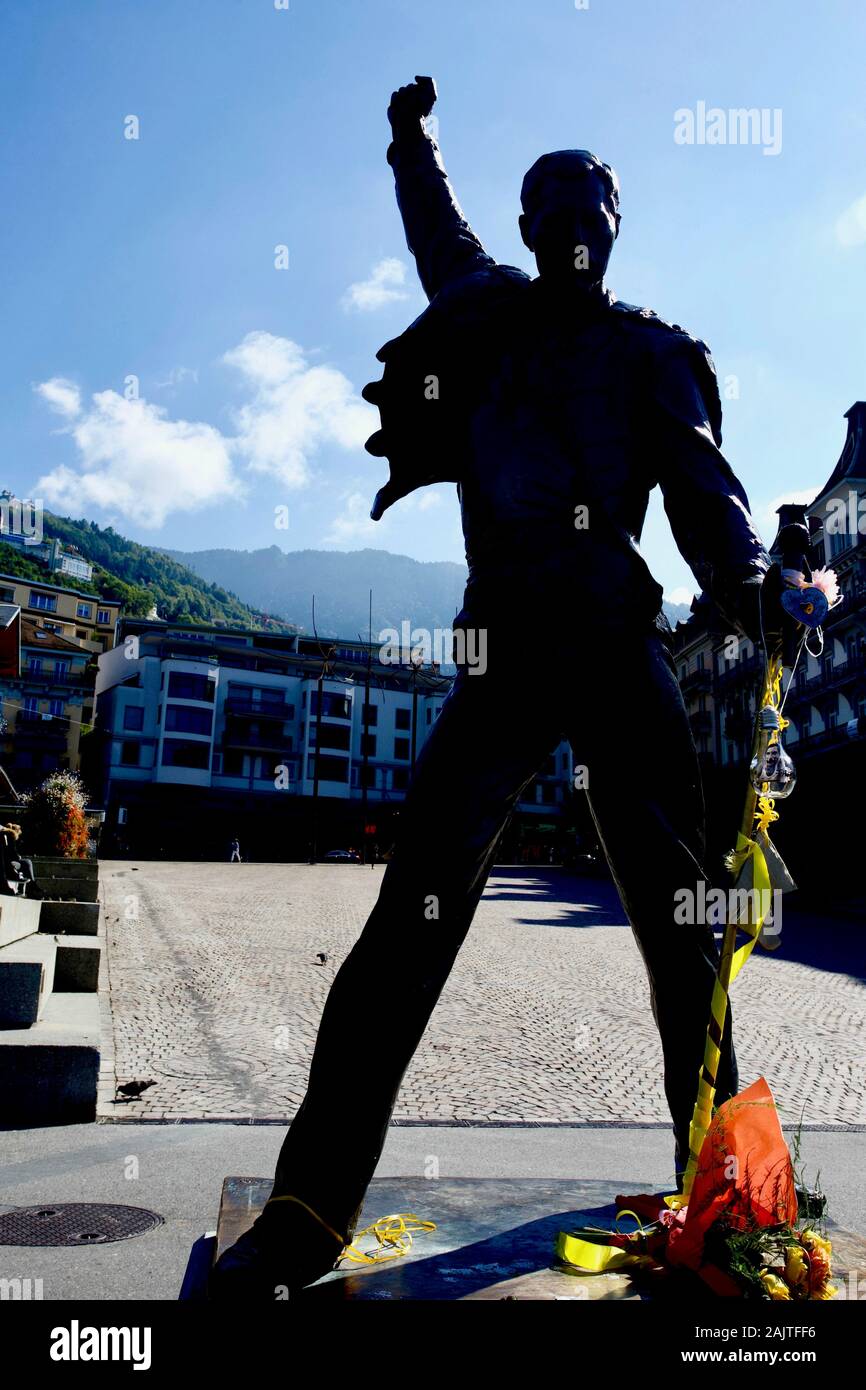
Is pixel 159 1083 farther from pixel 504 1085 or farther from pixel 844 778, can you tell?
pixel 844 778

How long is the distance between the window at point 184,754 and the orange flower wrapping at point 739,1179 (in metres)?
59.4

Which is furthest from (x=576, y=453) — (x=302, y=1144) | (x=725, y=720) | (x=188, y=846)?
(x=188, y=846)

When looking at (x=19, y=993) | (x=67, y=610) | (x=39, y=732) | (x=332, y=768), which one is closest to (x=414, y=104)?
(x=19, y=993)

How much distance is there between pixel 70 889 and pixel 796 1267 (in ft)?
49.1

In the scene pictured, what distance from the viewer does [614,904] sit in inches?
1064

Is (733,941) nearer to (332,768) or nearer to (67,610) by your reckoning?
(332,768)

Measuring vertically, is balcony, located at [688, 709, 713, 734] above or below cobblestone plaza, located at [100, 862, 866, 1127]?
above

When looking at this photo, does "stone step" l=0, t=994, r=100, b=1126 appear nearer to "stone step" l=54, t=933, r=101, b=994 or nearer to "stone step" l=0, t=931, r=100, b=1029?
"stone step" l=0, t=931, r=100, b=1029

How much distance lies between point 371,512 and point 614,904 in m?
24.8

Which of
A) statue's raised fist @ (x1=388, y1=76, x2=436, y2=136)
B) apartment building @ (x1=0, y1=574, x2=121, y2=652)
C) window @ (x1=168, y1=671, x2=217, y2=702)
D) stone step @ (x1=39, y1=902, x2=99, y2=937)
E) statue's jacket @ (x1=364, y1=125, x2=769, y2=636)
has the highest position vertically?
apartment building @ (x1=0, y1=574, x2=121, y2=652)

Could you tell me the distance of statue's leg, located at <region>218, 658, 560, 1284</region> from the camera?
2.48 m

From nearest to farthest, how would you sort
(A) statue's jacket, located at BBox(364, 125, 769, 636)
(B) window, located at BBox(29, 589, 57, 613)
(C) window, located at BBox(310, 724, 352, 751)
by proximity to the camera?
(A) statue's jacket, located at BBox(364, 125, 769, 636) < (C) window, located at BBox(310, 724, 352, 751) < (B) window, located at BBox(29, 589, 57, 613)

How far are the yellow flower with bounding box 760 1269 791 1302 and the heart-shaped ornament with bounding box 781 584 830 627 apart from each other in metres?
1.44

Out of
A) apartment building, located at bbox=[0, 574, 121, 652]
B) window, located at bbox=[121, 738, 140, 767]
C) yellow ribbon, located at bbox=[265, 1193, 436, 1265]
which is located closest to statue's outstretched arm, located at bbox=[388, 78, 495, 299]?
yellow ribbon, located at bbox=[265, 1193, 436, 1265]
